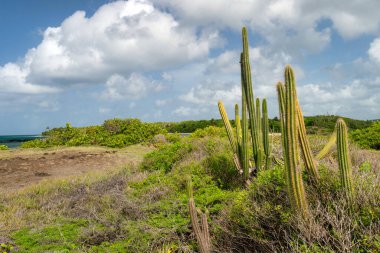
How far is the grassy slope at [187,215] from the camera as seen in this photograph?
402 centimetres

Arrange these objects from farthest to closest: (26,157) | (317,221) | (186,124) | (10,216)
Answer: (186,124) < (26,157) < (10,216) < (317,221)

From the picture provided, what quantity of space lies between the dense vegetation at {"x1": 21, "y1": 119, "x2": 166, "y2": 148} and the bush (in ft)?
40.4

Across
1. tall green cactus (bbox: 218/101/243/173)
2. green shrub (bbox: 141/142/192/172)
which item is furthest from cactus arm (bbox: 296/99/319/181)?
green shrub (bbox: 141/142/192/172)

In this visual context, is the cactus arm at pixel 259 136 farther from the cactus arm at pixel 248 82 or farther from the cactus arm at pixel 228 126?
the cactus arm at pixel 228 126

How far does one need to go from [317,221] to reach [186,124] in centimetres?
3482

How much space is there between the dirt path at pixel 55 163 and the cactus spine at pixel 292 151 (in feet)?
33.0

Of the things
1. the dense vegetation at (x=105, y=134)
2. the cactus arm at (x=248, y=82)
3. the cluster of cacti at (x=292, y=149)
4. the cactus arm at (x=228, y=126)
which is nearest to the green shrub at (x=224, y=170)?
the cactus arm at (x=228, y=126)

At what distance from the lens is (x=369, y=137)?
14.9m

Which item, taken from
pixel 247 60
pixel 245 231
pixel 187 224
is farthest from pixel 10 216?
pixel 247 60

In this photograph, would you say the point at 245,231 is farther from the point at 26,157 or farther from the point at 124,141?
the point at 124,141

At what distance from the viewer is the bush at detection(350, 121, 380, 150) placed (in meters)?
14.7

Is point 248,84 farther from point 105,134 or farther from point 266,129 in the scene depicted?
point 105,134

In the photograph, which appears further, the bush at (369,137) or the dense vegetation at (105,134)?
the dense vegetation at (105,134)

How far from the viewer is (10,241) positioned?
5.84m
